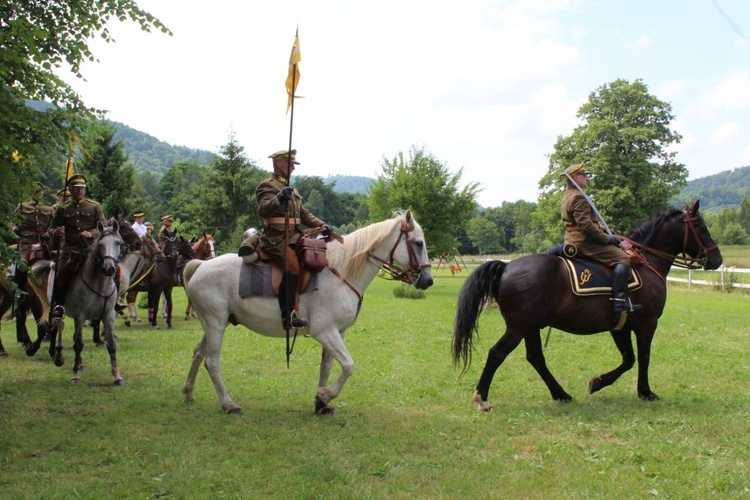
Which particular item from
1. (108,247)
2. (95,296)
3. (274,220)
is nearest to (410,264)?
(274,220)

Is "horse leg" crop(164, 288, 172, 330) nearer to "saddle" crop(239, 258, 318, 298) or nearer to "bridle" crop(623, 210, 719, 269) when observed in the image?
"saddle" crop(239, 258, 318, 298)

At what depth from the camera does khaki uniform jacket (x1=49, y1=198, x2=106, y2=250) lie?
9.96 m

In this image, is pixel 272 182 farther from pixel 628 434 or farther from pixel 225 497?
pixel 628 434

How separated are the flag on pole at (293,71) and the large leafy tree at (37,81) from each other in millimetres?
2106

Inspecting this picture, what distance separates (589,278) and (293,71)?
15.9 feet

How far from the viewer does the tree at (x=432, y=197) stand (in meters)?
36.6

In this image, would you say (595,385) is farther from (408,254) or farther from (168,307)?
(168,307)

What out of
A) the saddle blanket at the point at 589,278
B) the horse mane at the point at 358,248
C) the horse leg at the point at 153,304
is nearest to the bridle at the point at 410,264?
the horse mane at the point at 358,248

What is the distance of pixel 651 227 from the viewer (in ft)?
30.1

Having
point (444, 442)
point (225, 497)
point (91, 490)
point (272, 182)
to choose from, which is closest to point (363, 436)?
point (444, 442)

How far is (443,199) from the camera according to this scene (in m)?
37.1

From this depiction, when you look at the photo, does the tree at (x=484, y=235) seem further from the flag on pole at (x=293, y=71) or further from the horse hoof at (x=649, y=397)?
the flag on pole at (x=293, y=71)

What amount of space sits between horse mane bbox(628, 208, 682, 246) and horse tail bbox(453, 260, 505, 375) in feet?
7.90

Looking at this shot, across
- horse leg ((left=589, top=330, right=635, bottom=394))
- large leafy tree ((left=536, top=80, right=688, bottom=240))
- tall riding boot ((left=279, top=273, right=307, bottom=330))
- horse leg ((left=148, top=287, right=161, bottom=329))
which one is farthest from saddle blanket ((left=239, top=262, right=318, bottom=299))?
large leafy tree ((left=536, top=80, right=688, bottom=240))
